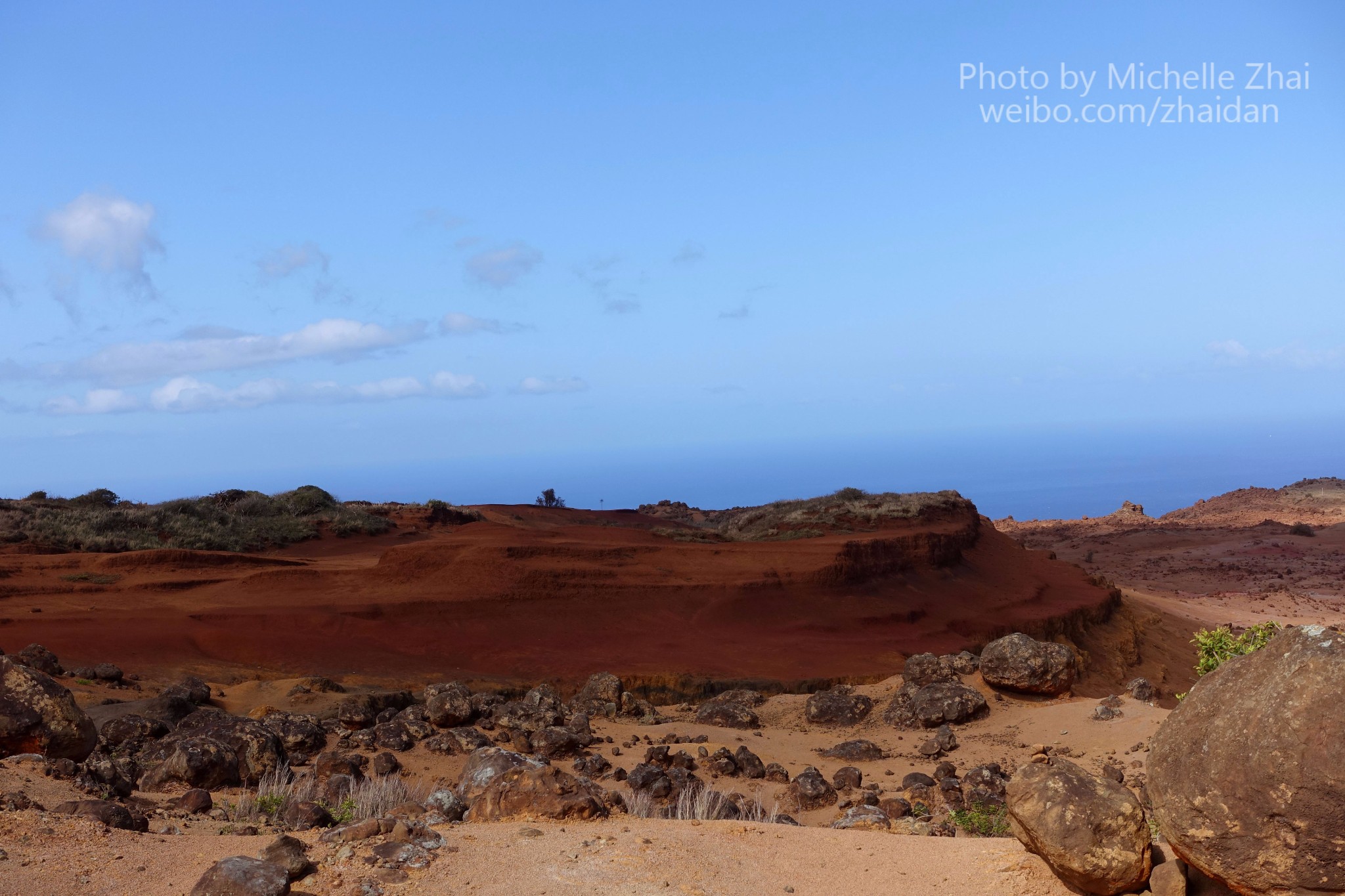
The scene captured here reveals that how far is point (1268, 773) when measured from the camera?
4.01m

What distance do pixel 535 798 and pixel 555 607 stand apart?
471 inches

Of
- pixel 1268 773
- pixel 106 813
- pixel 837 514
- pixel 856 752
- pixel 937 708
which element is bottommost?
pixel 856 752

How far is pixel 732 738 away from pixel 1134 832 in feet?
24.1

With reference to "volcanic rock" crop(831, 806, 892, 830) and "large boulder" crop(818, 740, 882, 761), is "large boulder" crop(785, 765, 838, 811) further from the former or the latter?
"large boulder" crop(818, 740, 882, 761)

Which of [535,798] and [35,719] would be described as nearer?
[535,798]

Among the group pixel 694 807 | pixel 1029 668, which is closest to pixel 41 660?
pixel 694 807

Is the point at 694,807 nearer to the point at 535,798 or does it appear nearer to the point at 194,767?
the point at 535,798

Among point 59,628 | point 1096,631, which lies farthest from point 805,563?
point 59,628

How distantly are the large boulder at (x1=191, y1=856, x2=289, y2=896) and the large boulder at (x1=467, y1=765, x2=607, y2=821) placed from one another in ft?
6.15

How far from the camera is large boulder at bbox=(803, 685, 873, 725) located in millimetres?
12898

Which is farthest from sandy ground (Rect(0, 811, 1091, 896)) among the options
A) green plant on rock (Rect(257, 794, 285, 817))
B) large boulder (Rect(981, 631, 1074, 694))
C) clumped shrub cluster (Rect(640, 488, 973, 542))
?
clumped shrub cluster (Rect(640, 488, 973, 542))

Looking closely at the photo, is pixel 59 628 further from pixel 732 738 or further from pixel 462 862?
pixel 462 862

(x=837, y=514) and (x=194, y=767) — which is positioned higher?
(x=837, y=514)

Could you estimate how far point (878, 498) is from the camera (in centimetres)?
2647
